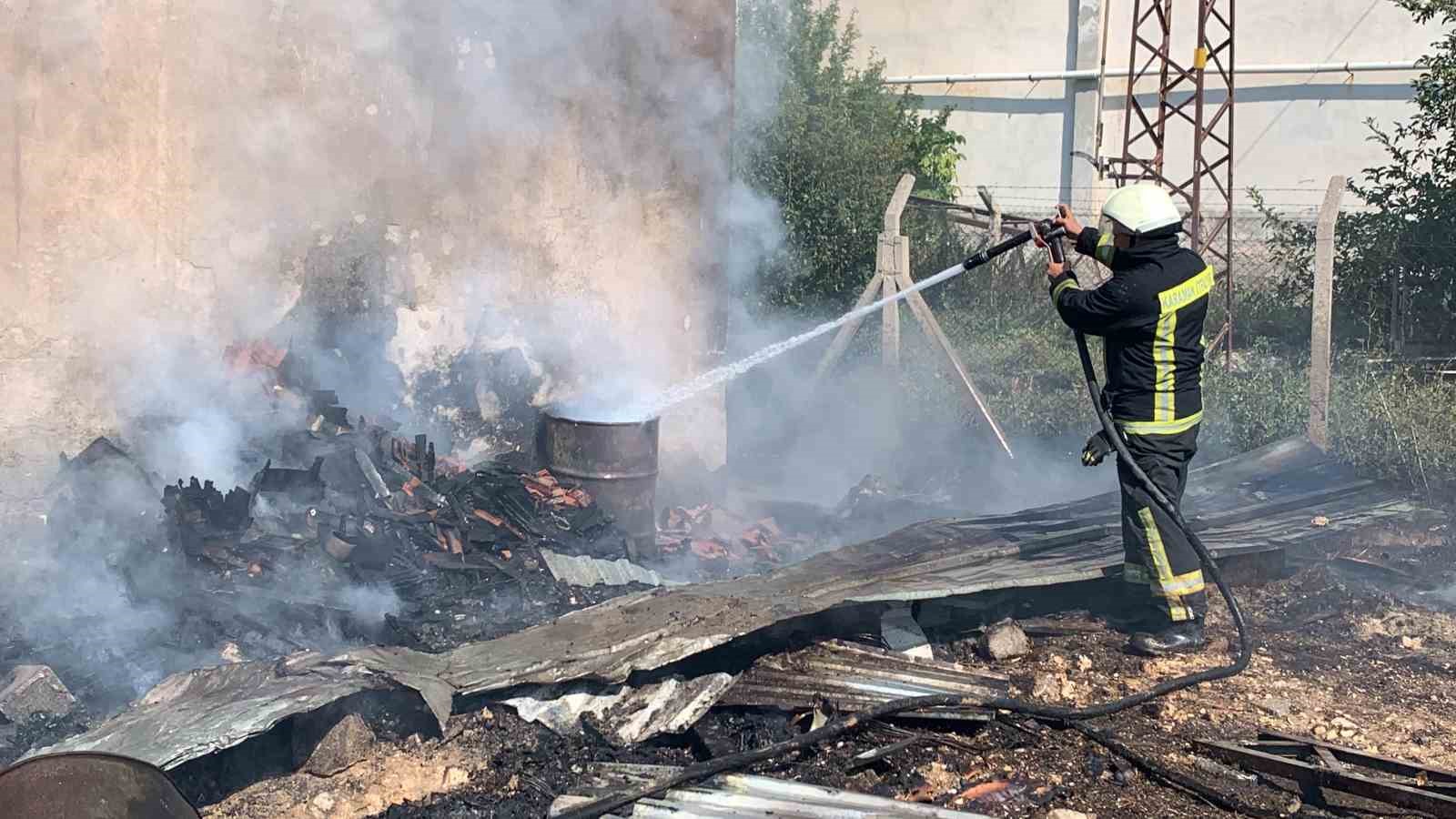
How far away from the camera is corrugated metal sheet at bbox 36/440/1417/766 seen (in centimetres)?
434

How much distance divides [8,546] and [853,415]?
7013 millimetres

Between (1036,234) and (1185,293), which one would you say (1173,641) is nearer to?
(1185,293)

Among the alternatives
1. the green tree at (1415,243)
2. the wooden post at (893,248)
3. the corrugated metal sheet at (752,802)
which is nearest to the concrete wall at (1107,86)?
the green tree at (1415,243)

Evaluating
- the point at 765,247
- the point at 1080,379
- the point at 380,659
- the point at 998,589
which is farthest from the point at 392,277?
the point at 1080,379

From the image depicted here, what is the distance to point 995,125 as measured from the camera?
20.8 metres

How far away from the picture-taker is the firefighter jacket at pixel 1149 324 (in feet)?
17.6

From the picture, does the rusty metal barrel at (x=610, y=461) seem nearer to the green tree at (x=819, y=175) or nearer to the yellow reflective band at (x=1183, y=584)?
the yellow reflective band at (x=1183, y=584)

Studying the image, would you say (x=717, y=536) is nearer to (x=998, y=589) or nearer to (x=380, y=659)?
(x=998, y=589)

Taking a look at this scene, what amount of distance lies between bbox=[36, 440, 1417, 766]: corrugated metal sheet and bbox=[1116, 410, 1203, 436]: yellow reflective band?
76 centimetres

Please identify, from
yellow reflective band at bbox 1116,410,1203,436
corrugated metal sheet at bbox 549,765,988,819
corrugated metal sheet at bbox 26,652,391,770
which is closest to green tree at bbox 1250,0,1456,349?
yellow reflective band at bbox 1116,410,1203,436

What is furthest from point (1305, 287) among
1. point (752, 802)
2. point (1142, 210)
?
point (752, 802)

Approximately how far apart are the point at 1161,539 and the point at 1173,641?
0.49 m

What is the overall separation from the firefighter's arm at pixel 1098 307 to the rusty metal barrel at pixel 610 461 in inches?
118

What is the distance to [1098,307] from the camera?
214 inches
